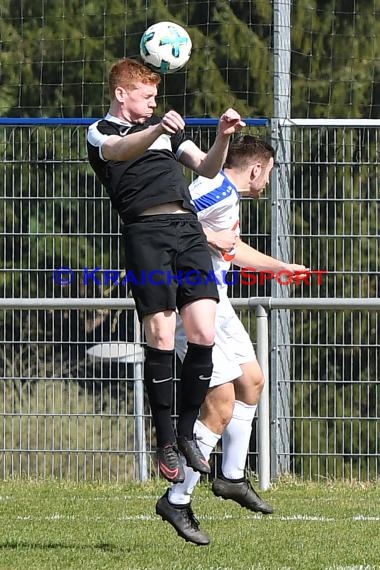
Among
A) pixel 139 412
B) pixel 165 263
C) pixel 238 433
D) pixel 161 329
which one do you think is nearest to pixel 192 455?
pixel 161 329

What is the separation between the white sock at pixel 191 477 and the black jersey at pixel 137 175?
1237mm

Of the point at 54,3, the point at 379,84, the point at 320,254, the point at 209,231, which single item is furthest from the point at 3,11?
the point at 209,231

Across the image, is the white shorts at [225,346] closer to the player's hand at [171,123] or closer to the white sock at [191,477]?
the white sock at [191,477]

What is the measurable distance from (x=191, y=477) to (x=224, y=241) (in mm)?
1223

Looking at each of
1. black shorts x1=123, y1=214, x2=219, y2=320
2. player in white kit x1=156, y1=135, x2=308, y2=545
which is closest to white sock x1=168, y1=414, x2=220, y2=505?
player in white kit x1=156, y1=135, x2=308, y2=545

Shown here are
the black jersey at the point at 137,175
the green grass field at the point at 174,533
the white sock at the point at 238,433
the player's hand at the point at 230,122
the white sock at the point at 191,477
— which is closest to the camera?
the green grass field at the point at 174,533

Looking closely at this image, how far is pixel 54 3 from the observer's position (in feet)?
52.2

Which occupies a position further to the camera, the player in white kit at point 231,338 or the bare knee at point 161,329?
the player in white kit at point 231,338

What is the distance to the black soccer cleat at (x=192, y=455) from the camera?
6.29 m

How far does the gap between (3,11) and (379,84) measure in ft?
13.6

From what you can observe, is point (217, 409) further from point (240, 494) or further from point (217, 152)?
point (217, 152)

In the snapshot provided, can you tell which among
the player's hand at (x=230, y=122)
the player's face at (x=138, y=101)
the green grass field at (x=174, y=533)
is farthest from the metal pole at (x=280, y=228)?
the player's hand at (x=230, y=122)

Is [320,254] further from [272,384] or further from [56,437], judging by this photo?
[56,437]

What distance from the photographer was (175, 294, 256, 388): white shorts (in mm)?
7184
